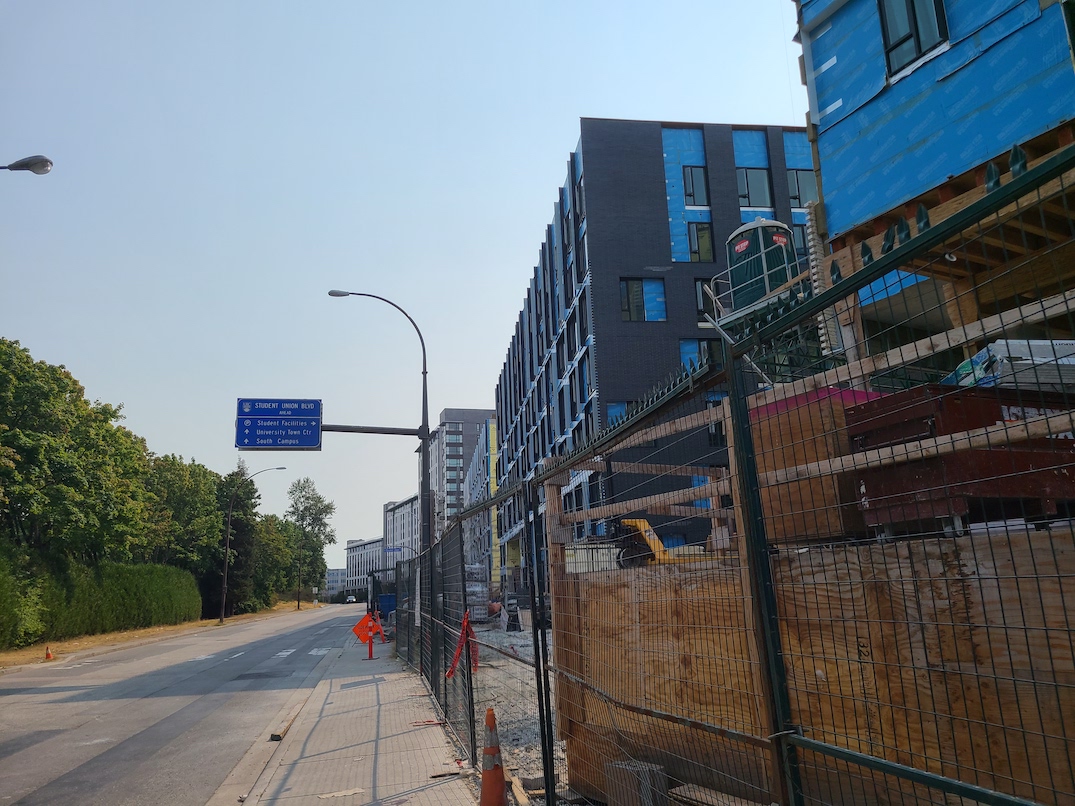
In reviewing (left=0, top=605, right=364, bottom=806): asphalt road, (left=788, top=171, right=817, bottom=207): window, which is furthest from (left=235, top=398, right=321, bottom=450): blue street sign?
(left=788, top=171, right=817, bottom=207): window

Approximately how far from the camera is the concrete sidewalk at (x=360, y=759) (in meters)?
6.86

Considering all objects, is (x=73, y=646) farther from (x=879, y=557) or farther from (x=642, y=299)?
(x=879, y=557)

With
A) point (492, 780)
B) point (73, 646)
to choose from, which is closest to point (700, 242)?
point (73, 646)

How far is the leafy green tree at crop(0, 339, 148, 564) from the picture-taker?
31844mm

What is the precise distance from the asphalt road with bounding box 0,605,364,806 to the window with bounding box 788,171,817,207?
3100 cm

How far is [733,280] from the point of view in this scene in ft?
67.9

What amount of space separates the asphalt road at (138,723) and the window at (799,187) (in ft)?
102

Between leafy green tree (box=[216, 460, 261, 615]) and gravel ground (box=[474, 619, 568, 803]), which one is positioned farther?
leafy green tree (box=[216, 460, 261, 615])

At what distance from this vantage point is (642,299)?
36062 mm

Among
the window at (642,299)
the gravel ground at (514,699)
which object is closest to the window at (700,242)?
the window at (642,299)

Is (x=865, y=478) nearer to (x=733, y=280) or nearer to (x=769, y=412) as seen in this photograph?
(x=769, y=412)

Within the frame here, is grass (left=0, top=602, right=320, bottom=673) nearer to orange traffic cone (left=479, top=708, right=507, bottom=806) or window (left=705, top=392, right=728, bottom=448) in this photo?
orange traffic cone (left=479, top=708, right=507, bottom=806)

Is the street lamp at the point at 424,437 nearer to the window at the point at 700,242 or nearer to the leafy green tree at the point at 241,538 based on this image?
the window at the point at 700,242

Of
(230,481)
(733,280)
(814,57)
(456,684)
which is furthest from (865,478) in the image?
(230,481)
